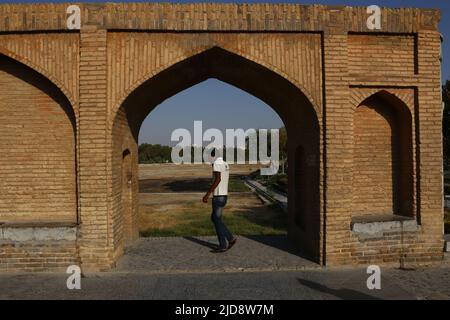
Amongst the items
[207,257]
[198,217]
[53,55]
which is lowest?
[198,217]

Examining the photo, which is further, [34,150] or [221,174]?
[221,174]

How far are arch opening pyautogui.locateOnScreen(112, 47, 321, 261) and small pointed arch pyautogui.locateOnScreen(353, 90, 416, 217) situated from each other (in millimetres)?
770

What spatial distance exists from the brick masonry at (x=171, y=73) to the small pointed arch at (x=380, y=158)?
0.06 meters

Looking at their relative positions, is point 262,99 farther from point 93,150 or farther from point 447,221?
point 447,221

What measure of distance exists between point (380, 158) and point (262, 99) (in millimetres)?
2541

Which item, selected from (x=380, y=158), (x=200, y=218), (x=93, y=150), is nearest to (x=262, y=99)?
(x=380, y=158)

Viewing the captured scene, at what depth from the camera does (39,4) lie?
5488 mm

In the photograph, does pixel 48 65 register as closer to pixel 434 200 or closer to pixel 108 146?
pixel 108 146

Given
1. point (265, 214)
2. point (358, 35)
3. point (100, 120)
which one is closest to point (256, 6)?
point (358, 35)

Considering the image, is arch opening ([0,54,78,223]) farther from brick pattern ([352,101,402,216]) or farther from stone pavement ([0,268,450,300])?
brick pattern ([352,101,402,216])

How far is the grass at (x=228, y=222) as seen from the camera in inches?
375

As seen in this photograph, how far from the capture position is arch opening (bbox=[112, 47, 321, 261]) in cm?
581

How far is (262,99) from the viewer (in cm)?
743

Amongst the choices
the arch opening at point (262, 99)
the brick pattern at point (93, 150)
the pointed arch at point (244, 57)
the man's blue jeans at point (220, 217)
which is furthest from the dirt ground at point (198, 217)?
the pointed arch at point (244, 57)
